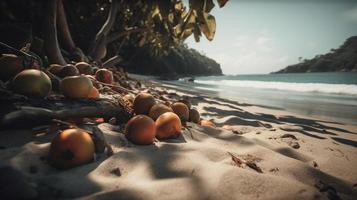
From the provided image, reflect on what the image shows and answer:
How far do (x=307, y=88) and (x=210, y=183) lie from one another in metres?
16.0

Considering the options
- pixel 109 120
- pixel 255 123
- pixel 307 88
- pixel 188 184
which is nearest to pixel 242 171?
pixel 188 184

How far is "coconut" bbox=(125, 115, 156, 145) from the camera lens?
1.90 m

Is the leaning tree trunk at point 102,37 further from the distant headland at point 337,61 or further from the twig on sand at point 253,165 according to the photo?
the distant headland at point 337,61

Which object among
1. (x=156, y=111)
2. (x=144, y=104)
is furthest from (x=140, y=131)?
(x=144, y=104)

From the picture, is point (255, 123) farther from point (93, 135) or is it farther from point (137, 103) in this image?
point (93, 135)

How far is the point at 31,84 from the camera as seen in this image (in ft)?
6.29

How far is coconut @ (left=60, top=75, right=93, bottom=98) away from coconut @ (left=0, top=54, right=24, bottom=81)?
0.45 m

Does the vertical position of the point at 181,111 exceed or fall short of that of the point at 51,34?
it falls short

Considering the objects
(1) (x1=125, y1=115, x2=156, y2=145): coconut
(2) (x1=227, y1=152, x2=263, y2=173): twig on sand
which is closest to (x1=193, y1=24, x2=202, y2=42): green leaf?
(1) (x1=125, y1=115, x2=156, y2=145): coconut

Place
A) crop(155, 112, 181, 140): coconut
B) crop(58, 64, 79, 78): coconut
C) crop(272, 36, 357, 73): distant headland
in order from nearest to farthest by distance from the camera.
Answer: crop(155, 112, 181, 140): coconut
crop(58, 64, 79, 78): coconut
crop(272, 36, 357, 73): distant headland

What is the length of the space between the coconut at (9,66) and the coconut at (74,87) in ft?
1.47

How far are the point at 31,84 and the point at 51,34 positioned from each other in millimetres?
2100

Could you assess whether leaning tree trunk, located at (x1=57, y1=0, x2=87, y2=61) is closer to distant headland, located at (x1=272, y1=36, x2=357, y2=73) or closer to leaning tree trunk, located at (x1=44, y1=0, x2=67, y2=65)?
leaning tree trunk, located at (x1=44, y1=0, x2=67, y2=65)

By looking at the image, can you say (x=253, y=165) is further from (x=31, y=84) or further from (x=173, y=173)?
(x=31, y=84)
